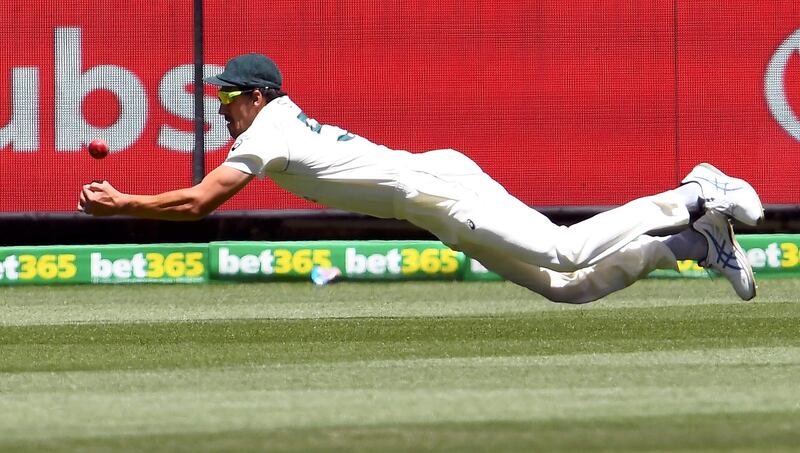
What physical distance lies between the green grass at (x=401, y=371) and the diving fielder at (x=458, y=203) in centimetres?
42

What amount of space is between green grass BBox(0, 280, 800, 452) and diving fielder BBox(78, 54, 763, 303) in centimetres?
42

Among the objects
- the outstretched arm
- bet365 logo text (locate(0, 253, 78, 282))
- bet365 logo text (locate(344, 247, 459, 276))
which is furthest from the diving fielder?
bet365 logo text (locate(0, 253, 78, 282))

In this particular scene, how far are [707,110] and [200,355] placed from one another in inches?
250

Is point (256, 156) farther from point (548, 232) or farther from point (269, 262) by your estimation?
point (269, 262)

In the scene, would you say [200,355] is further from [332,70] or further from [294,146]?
[332,70]

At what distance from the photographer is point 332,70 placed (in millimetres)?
12773

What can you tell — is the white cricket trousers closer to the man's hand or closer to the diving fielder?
the diving fielder

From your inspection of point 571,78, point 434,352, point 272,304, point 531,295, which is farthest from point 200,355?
point 571,78

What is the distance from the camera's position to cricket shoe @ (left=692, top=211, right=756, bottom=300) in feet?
24.8

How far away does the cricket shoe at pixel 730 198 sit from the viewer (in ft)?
24.5

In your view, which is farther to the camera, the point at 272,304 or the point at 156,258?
the point at 156,258

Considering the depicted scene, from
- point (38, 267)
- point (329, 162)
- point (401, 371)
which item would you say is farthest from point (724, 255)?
point (38, 267)

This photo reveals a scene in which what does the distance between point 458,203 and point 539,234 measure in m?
0.38

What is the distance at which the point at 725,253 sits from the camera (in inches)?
299
